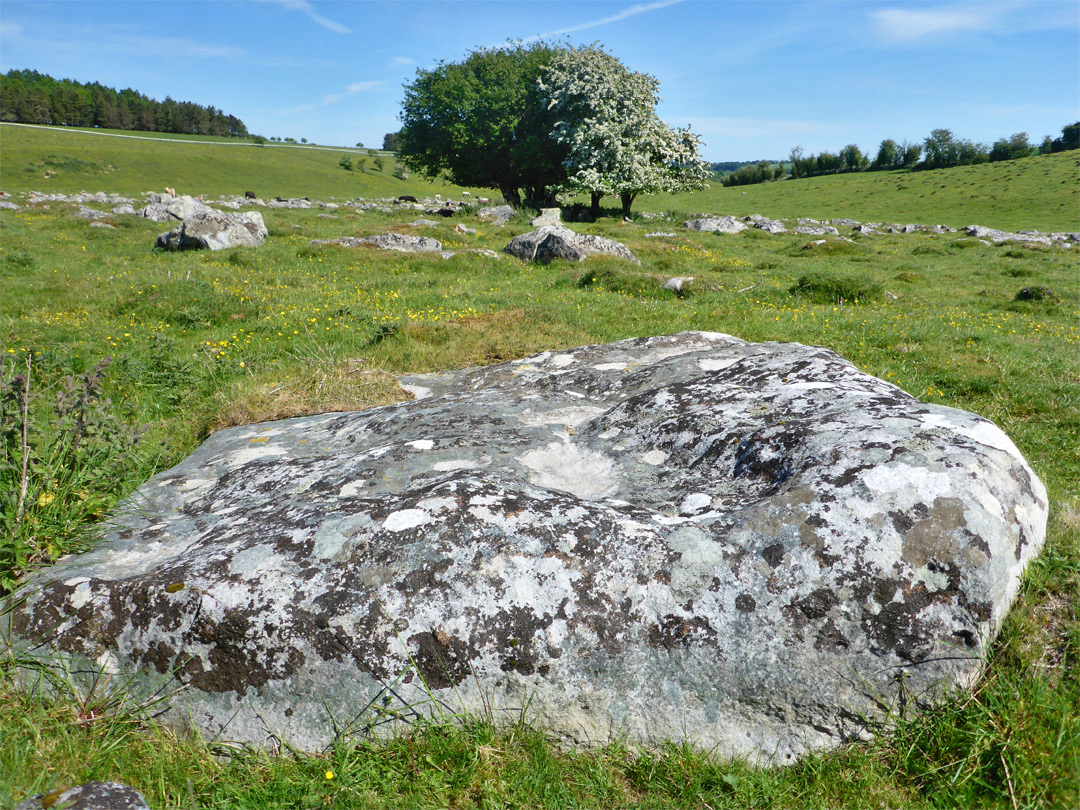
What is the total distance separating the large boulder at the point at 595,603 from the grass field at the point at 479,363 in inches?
6.0

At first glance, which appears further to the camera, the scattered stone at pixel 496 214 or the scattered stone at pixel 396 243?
the scattered stone at pixel 496 214

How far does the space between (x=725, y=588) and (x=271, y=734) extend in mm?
2245

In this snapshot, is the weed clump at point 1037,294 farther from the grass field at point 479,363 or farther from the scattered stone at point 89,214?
the scattered stone at point 89,214

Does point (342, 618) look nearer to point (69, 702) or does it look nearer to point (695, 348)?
point (69, 702)

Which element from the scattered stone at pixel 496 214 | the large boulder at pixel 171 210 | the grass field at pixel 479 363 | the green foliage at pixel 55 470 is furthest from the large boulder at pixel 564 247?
the large boulder at pixel 171 210

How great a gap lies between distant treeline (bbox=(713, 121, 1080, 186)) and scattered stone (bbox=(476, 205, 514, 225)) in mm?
78437

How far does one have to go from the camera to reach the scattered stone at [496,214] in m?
36.4

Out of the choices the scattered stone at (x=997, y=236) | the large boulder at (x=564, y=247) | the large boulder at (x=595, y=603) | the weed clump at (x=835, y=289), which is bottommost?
the large boulder at (x=595, y=603)

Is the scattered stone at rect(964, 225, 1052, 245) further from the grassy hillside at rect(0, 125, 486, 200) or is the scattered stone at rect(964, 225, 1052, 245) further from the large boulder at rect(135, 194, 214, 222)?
the grassy hillside at rect(0, 125, 486, 200)

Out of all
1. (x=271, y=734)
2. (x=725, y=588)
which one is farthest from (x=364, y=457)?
(x=725, y=588)

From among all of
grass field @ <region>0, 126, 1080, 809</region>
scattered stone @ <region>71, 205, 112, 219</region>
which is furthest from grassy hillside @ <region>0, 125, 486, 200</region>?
grass field @ <region>0, 126, 1080, 809</region>

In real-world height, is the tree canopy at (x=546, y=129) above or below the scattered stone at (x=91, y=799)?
above

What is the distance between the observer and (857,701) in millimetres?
2691

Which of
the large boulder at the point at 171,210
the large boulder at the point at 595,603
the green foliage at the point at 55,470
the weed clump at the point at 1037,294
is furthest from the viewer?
the large boulder at the point at 171,210
